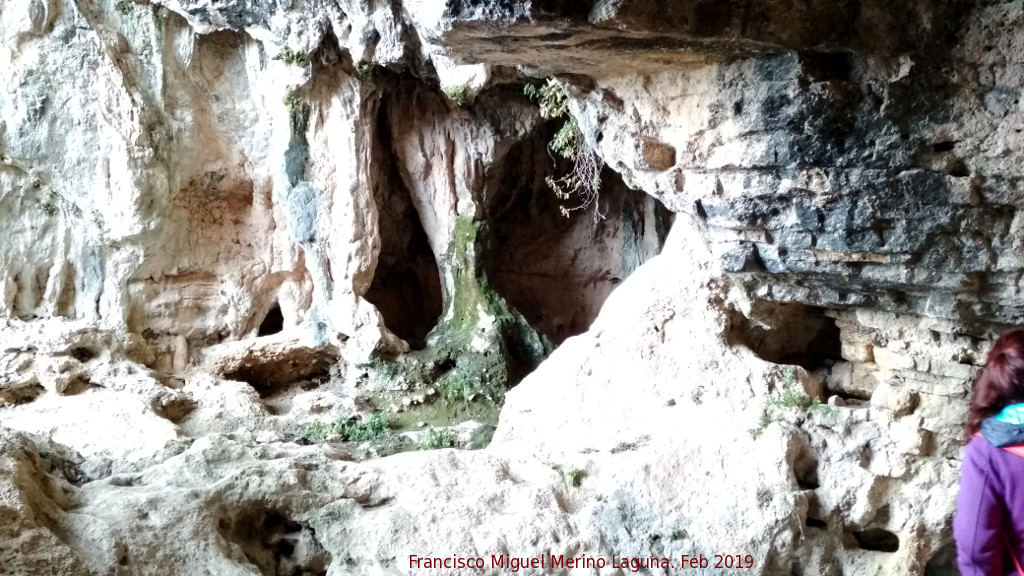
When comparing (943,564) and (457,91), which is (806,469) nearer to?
(943,564)

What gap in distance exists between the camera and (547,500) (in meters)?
4.57

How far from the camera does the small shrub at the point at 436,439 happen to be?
24.0ft

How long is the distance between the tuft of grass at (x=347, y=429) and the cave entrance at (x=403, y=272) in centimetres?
176

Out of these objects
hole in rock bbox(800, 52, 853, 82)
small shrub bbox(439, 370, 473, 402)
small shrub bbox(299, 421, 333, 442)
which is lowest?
small shrub bbox(299, 421, 333, 442)

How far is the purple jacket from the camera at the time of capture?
7.96ft

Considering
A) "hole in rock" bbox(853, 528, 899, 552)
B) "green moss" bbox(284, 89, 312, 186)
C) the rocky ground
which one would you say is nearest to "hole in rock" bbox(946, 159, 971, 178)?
the rocky ground

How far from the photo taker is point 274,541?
4.31 m

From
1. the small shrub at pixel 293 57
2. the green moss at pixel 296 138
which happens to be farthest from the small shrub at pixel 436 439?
the small shrub at pixel 293 57

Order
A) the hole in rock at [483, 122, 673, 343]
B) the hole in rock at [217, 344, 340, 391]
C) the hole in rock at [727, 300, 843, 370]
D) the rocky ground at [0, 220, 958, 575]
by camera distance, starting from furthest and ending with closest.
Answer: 1. the hole in rock at [483, 122, 673, 343]
2. the hole in rock at [217, 344, 340, 391]
3. the hole in rock at [727, 300, 843, 370]
4. the rocky ground at [0, 220, 958, 575]

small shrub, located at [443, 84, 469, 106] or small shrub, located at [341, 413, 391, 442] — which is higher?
small shrub, located at [443, 84, 469, 106]

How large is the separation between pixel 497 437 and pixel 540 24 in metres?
3.67

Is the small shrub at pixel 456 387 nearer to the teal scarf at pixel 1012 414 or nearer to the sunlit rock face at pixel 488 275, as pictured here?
the sunlit rock face at pixel 488 275

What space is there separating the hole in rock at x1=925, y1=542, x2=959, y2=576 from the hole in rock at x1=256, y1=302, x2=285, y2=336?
727 centimetres

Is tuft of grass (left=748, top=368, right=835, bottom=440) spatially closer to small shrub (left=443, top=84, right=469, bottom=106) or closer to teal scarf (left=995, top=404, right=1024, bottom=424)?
teal scarf (left=995, top=404, right=1024, bottom=424)
